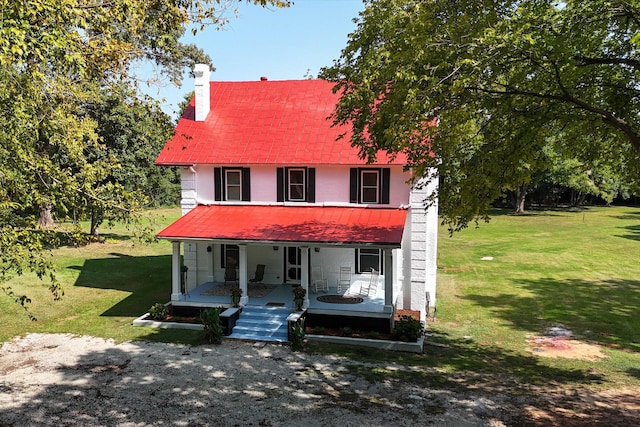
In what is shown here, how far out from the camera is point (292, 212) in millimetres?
19078

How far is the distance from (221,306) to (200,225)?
3176 mm

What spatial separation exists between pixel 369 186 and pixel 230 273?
6.70m

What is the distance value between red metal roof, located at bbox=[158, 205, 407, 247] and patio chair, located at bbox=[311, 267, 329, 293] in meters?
2.39

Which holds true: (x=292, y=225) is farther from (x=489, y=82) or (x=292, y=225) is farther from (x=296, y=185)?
(x=489, y=82)

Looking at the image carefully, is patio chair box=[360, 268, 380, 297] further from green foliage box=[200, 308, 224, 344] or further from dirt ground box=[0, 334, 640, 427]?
green foliage box=[200, 308, 224, 344]

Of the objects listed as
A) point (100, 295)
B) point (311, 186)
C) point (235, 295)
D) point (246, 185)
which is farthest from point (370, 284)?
point (100, 295)

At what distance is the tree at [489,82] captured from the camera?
9.00m

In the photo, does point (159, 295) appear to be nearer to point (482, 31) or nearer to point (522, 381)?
point (522, 381)

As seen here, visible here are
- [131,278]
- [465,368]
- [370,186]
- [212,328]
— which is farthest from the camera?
[131,278]

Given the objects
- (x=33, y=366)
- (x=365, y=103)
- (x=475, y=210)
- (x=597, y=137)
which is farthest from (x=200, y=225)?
(x=597, y=137)

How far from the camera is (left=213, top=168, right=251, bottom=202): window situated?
19.8 metres

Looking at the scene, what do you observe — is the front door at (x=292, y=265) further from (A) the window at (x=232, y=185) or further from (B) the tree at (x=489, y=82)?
(B) the tree at (x=489, y=82)

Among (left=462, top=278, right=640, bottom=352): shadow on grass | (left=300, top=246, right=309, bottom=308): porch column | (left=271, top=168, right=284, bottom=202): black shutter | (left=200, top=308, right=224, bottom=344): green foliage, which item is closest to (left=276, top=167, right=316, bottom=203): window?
(left=271, top=168, right=284, bottom=202): black shutter

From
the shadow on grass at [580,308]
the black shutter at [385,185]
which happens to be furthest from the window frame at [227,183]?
the shadow on grass at [580,308]
